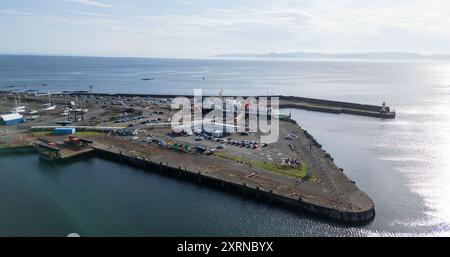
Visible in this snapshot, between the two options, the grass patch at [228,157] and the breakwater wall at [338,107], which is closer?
the grass patch at [228,157]

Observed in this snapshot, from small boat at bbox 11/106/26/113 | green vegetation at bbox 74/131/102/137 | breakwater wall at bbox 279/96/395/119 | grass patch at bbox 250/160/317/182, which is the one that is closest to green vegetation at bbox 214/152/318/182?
grass patch at bbox 250/160/317/182

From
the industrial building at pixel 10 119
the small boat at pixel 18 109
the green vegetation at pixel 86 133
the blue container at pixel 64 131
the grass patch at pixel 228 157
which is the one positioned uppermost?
the small boat at pixel 18 109

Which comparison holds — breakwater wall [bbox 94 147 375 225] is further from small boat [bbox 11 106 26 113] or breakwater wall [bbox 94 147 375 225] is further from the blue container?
→ small boat [bbox 11 106 26 113]

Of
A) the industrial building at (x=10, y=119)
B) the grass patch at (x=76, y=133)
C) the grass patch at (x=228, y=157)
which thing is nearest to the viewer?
the grass patch at (x=228, y=157)

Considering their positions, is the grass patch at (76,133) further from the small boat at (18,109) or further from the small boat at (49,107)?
the small boat at (49,107)

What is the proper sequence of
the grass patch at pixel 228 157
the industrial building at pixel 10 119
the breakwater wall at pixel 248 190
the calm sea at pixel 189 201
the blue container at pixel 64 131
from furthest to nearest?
the industrial building at pixel 10 119, the blue container at pixel 64 131, the grass patch at pixel 228 157, the breakwater wall at pixel 248 190, the calm sea at pixel 189 201

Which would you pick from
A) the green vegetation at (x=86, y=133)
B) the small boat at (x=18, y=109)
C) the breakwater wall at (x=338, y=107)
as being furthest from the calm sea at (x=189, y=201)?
the small boat at (x=18, y=109)

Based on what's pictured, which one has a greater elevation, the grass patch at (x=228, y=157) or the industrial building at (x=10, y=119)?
the industrial building at (x=10, y=119)

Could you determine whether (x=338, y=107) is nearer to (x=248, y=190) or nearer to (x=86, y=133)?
(x=248, y=190)

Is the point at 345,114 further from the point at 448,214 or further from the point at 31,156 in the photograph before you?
the point at 31,156
